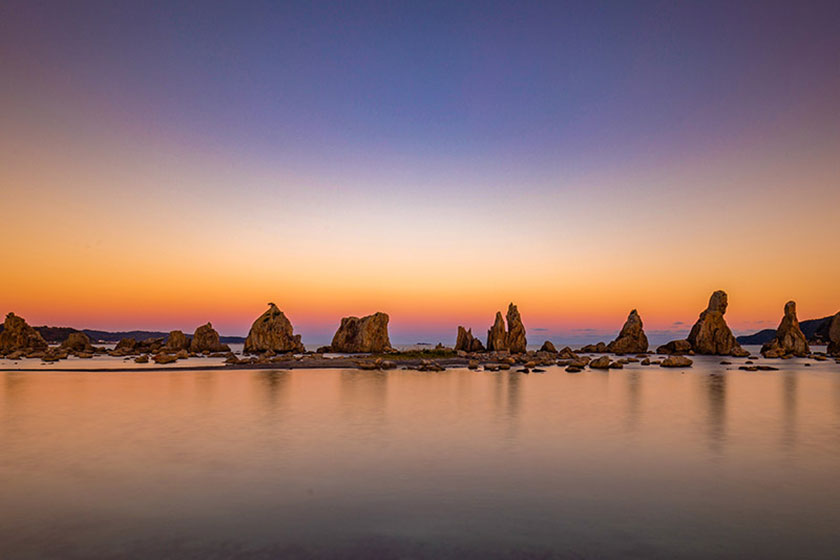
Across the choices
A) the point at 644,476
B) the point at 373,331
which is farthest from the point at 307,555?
the point at 373,331

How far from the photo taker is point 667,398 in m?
32.0

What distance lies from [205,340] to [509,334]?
62.5 meters

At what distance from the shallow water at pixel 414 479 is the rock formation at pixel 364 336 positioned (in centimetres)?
8494

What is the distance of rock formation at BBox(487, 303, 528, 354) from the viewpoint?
114 meters

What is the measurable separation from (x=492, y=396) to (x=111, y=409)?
20377 mm

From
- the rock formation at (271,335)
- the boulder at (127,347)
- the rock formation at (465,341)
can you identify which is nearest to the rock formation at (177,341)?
the boulder at (127,347)

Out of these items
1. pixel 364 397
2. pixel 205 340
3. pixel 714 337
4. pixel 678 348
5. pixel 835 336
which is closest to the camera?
pixel 364 397

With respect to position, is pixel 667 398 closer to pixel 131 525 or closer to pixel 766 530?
pixel 766 530

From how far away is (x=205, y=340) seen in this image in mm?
103438

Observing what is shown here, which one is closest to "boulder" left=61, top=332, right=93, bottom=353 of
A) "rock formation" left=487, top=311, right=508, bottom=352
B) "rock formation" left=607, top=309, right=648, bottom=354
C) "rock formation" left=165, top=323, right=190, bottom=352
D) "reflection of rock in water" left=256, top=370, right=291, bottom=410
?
"rock formation" left=165, top=323, right=190, bottom=352

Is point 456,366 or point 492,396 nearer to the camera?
point 492,396


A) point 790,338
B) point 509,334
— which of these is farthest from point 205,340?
point 790,338

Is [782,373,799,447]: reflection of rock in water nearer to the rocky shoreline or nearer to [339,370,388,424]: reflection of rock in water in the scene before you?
[339,370,388,424]: reflection of rock in water

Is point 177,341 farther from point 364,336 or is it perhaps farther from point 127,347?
point 364,336
